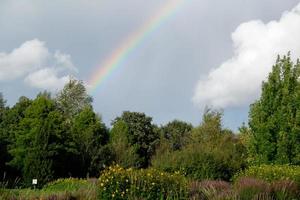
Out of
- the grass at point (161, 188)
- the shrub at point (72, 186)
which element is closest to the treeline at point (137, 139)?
the shrub at point (72, 186)

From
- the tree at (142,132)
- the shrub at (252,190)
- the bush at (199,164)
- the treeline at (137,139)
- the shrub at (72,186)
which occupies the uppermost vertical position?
the tree at (142,132)

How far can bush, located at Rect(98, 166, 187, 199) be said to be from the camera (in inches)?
559

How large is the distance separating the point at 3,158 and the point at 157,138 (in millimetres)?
29280

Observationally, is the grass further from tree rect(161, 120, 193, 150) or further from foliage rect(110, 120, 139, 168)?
tree rect(161, 120, 193, 150)

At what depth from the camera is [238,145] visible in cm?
3966

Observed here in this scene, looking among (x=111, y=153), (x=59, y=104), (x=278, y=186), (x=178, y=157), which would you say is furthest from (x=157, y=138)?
(x=278, y=186)

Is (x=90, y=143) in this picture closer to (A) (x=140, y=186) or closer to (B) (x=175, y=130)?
(B) (x=175, y=130)

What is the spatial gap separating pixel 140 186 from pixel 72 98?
5837cm

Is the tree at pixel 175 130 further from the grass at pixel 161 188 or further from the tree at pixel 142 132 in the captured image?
the grass at pixel 161 188

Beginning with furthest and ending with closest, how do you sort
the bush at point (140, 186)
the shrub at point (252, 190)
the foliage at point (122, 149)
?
the foliage at point (122, 149) → the bush at point (140, 186) → the shrub at point (252, 190)

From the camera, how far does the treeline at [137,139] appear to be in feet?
77.7

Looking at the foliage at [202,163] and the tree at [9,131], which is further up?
the tree at [9,131]

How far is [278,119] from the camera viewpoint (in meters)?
23.6

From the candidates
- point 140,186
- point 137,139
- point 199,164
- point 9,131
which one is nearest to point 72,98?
point 137,139
